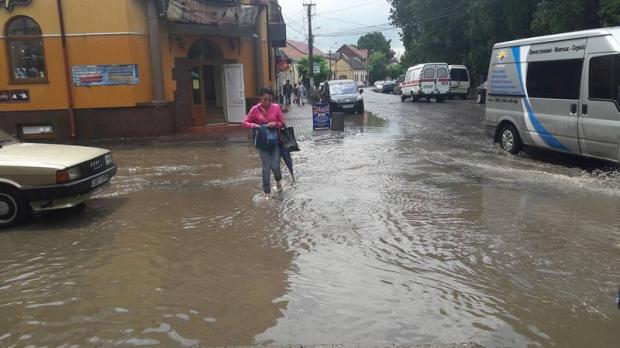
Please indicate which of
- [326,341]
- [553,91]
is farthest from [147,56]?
[326,341]

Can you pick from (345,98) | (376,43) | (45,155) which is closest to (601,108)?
(45,155)

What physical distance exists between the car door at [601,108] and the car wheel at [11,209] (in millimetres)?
8678

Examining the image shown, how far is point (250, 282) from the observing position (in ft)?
16.2

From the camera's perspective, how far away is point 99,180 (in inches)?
298

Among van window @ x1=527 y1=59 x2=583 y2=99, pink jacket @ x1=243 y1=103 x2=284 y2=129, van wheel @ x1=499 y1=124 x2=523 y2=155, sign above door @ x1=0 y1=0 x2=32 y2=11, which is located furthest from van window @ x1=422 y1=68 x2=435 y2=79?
pink jacket @ x1=243 y1=103 x2=284 y2=129

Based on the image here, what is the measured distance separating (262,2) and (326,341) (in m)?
17.3

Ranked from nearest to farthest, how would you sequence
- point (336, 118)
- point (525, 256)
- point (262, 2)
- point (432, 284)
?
point (432, 284) → point (525, 256) → point (336, 118) → point (262, 2)

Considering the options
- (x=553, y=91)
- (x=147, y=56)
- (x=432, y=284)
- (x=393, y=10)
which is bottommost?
(x=432, y=284)

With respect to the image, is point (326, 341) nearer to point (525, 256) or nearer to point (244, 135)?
point (525, 256)

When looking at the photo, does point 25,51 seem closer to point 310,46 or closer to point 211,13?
point 211,13

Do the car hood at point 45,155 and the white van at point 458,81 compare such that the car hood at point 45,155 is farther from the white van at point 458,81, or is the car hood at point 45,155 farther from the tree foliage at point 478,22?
the white van at point 458,81

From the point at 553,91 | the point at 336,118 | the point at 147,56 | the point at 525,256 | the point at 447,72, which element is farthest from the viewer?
the point at 447,72

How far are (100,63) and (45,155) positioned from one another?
30.8 feet

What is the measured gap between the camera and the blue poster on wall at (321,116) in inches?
706
